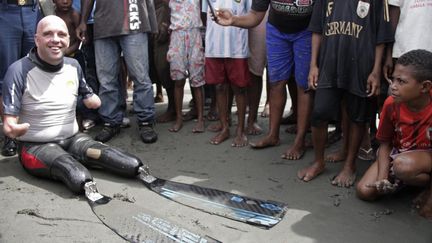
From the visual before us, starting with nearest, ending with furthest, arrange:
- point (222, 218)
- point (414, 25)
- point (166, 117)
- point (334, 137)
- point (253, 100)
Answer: point (222, 218) < point (414, 25) < point (334, 137) < point (253, 100) < point (166, 117)

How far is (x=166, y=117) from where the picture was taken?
191 inches

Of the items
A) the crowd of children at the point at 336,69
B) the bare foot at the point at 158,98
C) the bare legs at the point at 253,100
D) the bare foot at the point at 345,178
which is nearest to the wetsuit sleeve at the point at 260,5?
the crowd of children at the point at 336,69

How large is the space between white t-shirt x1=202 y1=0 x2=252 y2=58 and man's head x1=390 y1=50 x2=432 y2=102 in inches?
62.6

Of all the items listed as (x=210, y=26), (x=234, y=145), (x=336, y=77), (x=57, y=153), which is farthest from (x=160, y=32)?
(x=336, y=77)

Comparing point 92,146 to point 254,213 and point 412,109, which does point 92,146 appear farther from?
point 412,109

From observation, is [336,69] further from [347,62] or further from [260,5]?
[260,5]

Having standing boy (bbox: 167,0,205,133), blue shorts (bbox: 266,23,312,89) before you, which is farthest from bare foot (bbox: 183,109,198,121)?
blue shorts (bbox: 266,23,312,89)

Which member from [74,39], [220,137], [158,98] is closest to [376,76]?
[220,137]

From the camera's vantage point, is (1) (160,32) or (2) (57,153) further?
(1) (160,32)

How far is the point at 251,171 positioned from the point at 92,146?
123 cm

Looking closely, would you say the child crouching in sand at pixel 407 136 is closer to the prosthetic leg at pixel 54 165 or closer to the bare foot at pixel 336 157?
the bare foot at pixel 336 157

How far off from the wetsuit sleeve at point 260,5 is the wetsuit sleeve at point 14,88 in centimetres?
183

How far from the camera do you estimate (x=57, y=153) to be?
10.9 ft

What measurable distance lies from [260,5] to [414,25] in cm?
123
